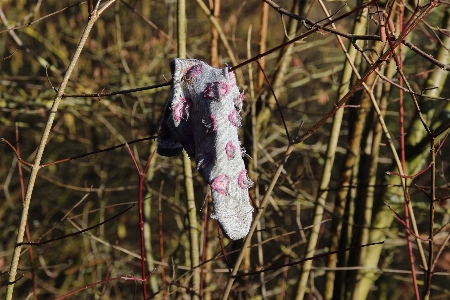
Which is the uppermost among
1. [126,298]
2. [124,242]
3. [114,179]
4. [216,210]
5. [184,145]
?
[184,145]

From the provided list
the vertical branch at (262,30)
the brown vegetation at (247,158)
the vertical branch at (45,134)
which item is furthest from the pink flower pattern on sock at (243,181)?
the vertical branch at (262,30)

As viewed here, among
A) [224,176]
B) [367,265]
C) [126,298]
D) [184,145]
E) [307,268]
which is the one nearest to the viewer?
[224,176]

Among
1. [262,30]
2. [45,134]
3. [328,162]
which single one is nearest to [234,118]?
[45,134]

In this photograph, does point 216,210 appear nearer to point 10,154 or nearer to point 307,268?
point 307,268

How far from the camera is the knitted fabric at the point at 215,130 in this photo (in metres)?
1.40

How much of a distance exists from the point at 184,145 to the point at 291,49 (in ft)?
4.94

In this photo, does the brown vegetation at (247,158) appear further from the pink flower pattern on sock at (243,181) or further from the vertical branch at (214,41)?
the pink flower pattern on sock at (243,181)

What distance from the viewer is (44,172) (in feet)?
21.6

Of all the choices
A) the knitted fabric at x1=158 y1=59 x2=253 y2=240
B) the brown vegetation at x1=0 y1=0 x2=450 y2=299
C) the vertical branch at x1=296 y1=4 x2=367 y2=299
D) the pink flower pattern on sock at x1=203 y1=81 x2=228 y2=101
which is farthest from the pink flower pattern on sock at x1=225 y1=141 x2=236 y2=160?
the vertical branch at x1=296 y1=4 x2=367 y2=299

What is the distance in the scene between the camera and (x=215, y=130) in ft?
4.60

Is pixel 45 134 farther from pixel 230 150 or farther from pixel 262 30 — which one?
pixel 262 30

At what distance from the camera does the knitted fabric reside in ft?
4.61

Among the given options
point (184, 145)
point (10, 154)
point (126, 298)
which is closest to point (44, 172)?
point (10, 154)

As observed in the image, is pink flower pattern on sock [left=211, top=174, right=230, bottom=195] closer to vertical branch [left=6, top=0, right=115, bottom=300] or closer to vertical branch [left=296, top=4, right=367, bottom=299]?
vertical branch [left=6, top=0, right=115, bottom=300]
